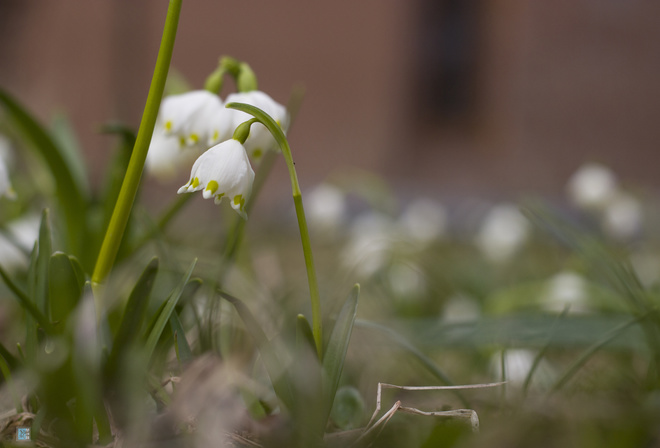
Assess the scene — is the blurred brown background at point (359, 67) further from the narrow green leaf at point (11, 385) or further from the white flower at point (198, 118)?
the narrow green leaf at point (11, 385)

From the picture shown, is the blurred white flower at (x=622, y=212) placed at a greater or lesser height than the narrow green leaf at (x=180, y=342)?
lesser

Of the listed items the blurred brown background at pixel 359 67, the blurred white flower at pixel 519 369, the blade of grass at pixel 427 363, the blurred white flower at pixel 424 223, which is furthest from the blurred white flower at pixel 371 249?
the blurred brown background at pixel 359 67

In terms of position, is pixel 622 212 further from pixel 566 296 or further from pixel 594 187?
pixel 566 296

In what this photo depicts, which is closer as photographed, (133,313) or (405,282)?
(133,313)

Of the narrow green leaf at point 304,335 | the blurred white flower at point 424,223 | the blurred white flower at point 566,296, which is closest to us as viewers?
the narrow green leaf at point 304,335

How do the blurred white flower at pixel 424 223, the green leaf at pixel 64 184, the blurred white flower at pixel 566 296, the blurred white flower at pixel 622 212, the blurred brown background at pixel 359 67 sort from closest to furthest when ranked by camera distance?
the green leaf at pixel 64 184 → the blurred white flower at pixel 566 296 → the blurred white flower at pixel 622 212 → the blurred white flower at pixel 424 223 → the blurred brown background at pixel 359 67

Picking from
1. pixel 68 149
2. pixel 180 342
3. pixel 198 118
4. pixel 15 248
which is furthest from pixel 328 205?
pixel 180 342

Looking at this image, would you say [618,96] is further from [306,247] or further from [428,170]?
[306,247]
